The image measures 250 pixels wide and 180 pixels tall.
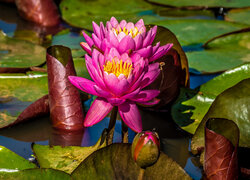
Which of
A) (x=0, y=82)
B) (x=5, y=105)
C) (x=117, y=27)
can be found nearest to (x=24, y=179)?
(x=117, y=27)

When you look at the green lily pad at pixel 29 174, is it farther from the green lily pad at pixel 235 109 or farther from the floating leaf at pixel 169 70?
the floating leaf at pixel 169 70

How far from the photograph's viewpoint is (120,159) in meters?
1.33

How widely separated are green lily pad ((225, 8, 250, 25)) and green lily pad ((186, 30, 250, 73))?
359 millimetres

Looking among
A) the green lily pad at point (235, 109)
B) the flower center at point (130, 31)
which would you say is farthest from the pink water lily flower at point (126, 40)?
the green lily pad at point (235, 109)

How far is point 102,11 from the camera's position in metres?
3.36

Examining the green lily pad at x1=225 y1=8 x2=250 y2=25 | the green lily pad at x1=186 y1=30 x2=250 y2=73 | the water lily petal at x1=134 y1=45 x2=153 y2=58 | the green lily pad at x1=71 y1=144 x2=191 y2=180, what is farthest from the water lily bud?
the green lily pad at x1=225 y1=8 x2=250 y2=25

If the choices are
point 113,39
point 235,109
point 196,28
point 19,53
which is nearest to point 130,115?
point 113,39

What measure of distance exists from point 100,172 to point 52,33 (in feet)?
6.72

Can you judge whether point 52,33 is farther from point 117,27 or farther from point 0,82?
point 117,27

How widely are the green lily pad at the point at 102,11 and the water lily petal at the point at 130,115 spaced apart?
1.83 metres

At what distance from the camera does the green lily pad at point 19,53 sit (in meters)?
2.39

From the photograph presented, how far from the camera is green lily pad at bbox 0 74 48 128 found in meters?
1.98

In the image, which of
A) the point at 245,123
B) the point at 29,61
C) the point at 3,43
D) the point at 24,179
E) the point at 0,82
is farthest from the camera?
the point at 3,43

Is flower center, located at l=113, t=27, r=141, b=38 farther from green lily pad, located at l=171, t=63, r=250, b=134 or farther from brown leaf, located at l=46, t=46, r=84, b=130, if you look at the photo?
green lily pad, located at l=171, t=63, r=250, b=134
